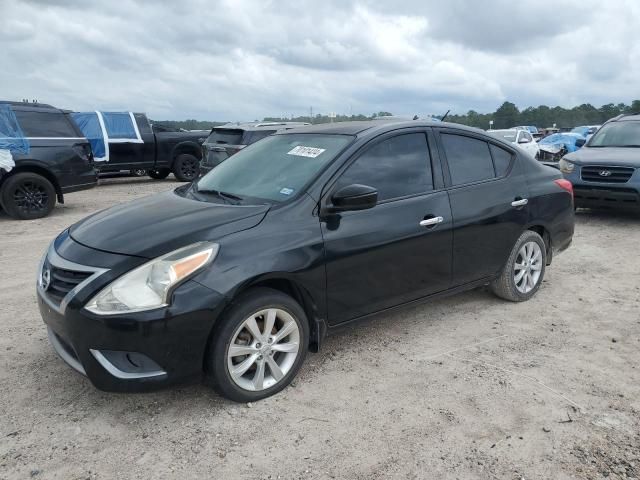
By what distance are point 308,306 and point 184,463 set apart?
1.18 metres

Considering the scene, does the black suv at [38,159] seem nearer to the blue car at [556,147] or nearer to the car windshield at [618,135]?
the car windshield at [618,135]

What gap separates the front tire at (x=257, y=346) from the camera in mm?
3029

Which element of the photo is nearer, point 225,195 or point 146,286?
point 146,286

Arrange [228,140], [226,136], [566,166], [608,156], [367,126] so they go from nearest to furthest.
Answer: [367,126]
[608,156]
[566,166]
[228,140]
[226,136]

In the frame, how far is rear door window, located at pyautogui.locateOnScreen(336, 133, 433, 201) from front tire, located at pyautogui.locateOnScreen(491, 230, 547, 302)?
125cm

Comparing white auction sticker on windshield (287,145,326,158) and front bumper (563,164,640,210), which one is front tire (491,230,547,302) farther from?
front bumper (563,164,640,210)

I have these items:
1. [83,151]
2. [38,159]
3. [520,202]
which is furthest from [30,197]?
[520,202]

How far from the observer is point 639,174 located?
8164mm

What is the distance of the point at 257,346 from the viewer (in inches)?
125

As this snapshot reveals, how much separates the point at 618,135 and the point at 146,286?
9337 millimetres

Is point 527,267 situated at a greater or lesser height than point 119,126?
lesser

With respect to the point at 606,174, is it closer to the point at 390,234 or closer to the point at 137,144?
the point at 390,234

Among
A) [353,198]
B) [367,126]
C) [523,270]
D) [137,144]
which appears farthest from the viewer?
[137,144]

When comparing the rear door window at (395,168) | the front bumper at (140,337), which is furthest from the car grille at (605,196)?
the front bumper at (140,337)
